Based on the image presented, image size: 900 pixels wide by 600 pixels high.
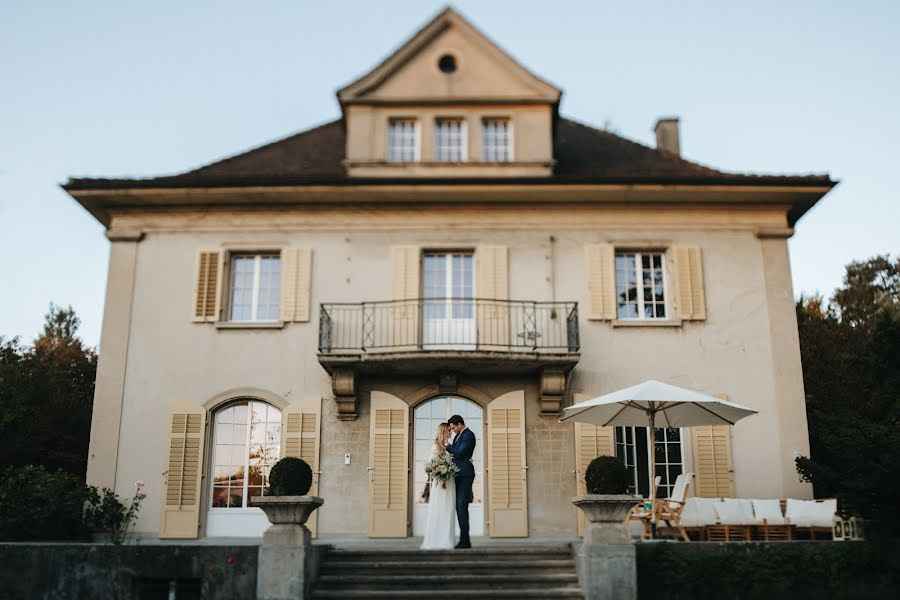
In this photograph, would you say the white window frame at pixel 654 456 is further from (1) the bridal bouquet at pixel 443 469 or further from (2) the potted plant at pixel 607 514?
(2) the potted plant at pixel 607 514

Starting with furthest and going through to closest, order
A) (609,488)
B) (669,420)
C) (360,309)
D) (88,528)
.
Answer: (360,309), (88,528), (669,420), (609,488)

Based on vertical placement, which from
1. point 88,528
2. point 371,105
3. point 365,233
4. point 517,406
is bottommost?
point 88,528

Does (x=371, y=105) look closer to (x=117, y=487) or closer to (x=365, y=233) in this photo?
(x=365, y=233)

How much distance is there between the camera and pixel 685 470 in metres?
15.5

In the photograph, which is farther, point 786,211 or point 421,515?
point 786,211

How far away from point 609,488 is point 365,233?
743cm

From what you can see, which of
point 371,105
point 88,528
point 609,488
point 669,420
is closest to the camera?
point 609,488

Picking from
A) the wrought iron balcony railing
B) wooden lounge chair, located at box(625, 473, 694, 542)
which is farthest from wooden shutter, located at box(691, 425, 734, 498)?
the wrought iron balcony railing

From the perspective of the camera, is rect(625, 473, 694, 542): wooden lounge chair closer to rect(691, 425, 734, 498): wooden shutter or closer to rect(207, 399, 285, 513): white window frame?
rect(691, 425, 734, 498): wooden shutter

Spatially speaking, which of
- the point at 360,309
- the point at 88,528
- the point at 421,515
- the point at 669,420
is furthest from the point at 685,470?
the point at 88,528

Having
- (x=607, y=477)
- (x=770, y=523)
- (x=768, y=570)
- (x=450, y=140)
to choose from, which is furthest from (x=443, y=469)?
(x=450, y=140)

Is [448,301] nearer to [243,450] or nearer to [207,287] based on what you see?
[207,287]

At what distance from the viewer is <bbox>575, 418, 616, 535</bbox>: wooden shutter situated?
15.2 metres

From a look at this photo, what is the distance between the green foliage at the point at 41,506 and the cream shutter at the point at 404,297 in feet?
18.5
